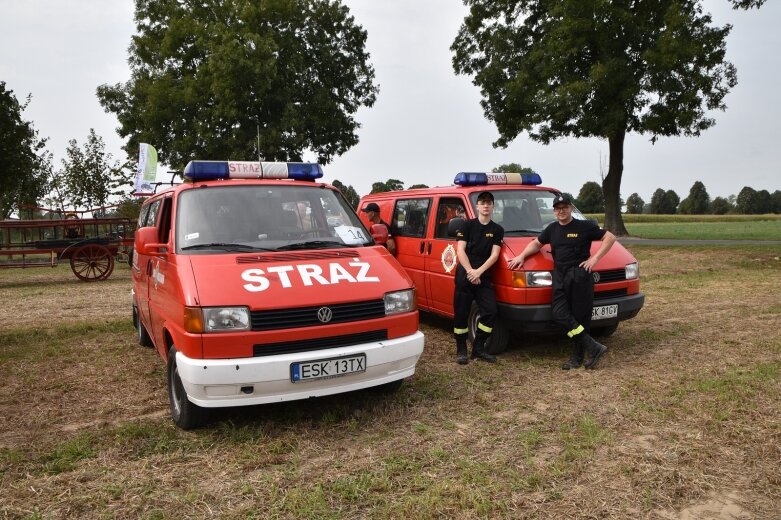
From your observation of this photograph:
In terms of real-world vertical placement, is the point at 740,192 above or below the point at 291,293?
above

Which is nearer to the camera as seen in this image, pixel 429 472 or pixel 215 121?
pixel 429 472

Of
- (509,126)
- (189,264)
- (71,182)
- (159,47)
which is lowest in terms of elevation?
(189,264)

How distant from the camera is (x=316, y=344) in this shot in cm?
389

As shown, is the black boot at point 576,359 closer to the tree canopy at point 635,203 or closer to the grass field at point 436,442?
the grass field at point 436,442

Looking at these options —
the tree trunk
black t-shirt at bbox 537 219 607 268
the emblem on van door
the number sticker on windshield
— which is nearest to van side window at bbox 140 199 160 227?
the number sticker on windshield

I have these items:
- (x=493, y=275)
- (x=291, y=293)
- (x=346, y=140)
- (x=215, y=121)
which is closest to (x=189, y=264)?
(x=291, y=293)

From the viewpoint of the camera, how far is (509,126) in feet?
75.8

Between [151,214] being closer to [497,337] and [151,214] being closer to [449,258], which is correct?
[449,258]

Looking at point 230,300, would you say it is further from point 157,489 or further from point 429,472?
point 429,472

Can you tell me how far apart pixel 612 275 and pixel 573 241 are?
789 millimetres

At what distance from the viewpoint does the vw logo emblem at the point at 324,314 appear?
3900 mm

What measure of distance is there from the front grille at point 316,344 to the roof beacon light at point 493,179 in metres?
3.27

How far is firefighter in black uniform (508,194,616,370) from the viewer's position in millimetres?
5492

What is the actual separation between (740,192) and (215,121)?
8441 centimetres
